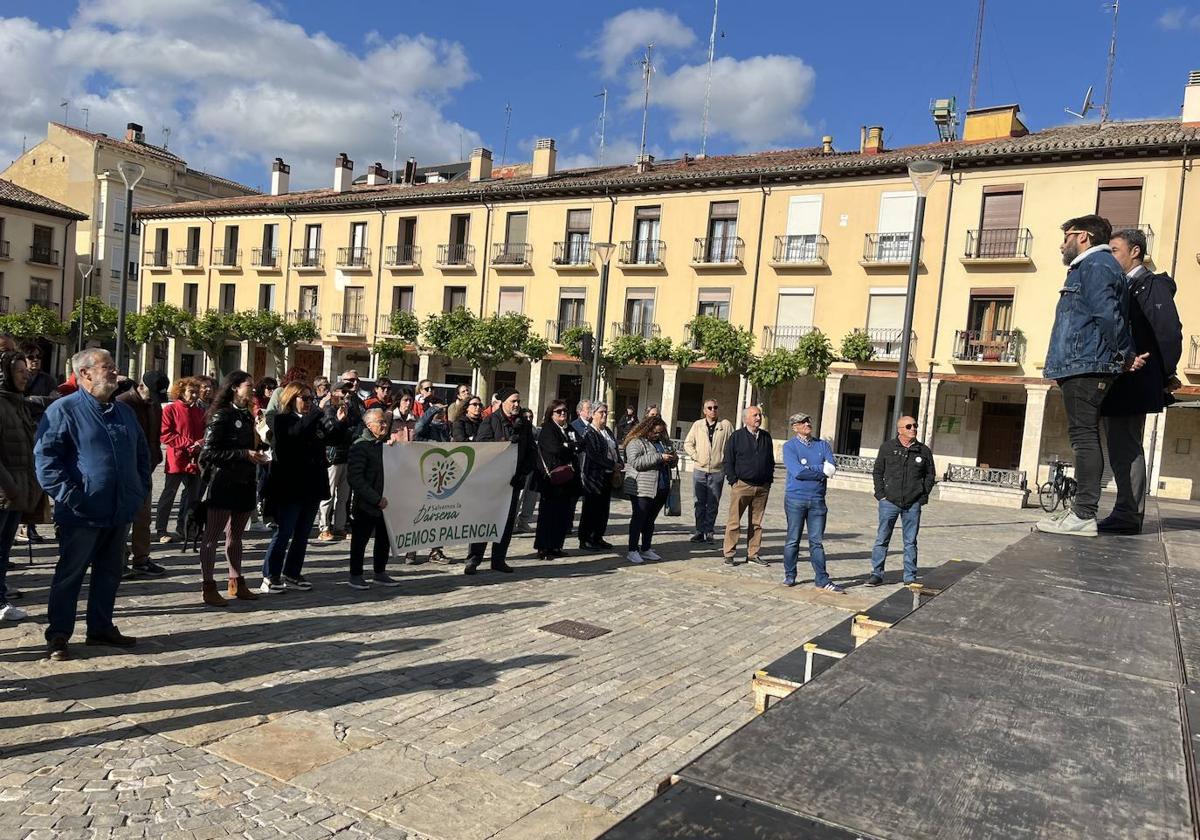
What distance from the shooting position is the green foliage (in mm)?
28891

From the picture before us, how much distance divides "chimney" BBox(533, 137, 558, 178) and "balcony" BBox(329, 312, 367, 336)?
11.0 metres

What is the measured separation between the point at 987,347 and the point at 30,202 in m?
46.8

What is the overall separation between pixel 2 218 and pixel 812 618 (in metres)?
50.4

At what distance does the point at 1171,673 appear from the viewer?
1736 mm

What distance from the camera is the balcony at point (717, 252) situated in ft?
105

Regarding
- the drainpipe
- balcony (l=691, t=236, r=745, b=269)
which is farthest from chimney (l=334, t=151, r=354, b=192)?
the drainpipe

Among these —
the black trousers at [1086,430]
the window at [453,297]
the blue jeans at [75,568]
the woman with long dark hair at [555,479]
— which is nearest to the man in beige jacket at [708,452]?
the woman with long dark hair at [555,479]

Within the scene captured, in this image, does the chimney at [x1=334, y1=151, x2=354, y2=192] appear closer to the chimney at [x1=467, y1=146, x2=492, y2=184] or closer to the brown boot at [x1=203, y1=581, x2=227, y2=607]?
the chimney at [x1=467, y1=146, x2=492, y2=184]

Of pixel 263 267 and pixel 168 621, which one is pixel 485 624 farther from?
pixel 263 267

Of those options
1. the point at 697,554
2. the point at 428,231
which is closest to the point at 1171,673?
the point at 697,554

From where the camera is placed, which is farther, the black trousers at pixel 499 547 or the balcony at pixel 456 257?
the balcony at pixel 456 257

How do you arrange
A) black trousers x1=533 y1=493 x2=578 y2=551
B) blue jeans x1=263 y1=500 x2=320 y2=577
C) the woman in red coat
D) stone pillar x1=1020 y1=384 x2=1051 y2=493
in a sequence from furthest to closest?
stone pillar x1=1020 y1=384 x2=1051 y2=493
black trousers x1=533 y1=493 x2=578 y2=551
the woman in red coat
blue jeans x1=263 y1=500 x2=320 y2=577

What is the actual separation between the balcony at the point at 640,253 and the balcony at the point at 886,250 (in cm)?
808

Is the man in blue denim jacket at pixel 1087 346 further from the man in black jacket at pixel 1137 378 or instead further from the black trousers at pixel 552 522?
the black trousers at pixel 552 522
